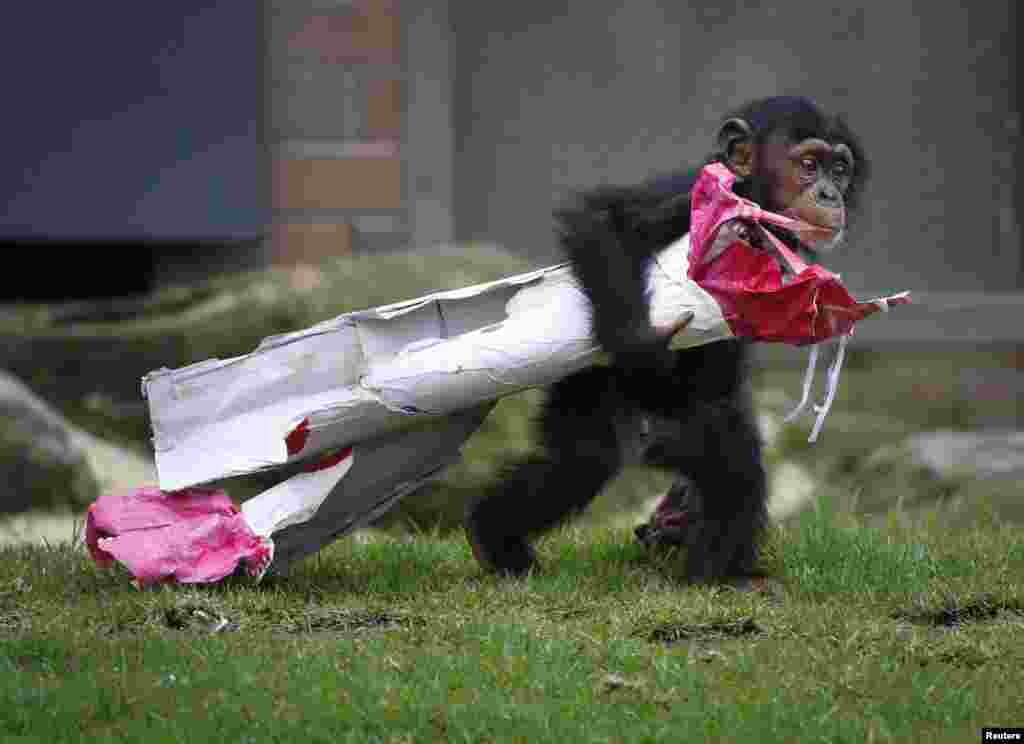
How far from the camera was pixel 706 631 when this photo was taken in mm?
3717

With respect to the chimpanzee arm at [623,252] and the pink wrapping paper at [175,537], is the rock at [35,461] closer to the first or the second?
the pink wrapping paper at [175,537]

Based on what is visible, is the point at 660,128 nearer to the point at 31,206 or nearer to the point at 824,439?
the point at 824,439

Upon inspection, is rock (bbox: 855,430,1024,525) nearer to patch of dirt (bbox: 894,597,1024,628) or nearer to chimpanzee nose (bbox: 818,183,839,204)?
patch of dirt (bbox: 894,597,1024,628)

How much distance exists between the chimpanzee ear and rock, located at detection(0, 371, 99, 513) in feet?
11.3

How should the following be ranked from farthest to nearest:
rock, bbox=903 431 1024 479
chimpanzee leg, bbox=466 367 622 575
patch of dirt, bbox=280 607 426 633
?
rock, bbox=903 431 1024 479 < chimpanzee leg, bbox=466 367 622 575 < patch of dirt, bbox=280 607 426 633

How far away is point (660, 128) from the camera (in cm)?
885

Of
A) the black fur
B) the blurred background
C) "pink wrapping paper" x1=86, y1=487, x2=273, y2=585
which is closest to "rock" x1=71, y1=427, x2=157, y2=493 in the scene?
the blurred background

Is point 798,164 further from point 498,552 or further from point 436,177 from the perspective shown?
point 436,177

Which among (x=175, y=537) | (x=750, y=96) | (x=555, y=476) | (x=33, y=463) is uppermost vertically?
(x=750, y=96)

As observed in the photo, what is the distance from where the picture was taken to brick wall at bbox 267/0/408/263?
8156 mm

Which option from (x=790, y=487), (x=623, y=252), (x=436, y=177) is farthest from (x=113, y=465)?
(x=623, y=252)

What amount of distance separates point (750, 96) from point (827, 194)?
4834mm

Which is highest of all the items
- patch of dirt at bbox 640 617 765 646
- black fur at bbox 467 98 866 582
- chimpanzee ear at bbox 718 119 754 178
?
chimpanzee ear at bbox 718 119 754 178

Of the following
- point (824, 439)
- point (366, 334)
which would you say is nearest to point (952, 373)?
point (824, 439)
